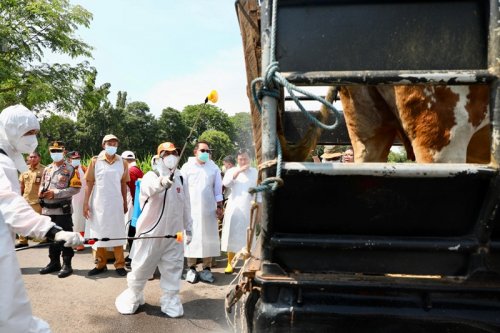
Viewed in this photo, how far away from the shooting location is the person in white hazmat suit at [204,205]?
6215mm

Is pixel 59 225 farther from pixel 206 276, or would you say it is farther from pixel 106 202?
pixel 206 276

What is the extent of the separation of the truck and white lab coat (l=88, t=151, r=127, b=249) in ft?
16.5

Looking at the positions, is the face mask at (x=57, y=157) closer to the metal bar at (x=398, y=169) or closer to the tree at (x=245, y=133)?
the tree at (x=245, y=133)

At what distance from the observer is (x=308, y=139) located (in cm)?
222

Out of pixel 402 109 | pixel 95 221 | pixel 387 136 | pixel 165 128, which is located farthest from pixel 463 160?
pixel 165 128

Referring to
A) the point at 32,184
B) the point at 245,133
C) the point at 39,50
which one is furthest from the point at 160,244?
the point at 39,50

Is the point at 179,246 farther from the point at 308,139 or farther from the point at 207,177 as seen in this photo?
the point at 308,139

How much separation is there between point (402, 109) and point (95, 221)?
17.5ft

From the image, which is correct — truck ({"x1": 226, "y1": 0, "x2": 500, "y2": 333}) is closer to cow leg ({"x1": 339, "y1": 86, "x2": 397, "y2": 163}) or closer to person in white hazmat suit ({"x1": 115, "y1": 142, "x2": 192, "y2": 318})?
cow leg ({"x1": 339, "y1": 86, "x2": 397, "y2": 163})

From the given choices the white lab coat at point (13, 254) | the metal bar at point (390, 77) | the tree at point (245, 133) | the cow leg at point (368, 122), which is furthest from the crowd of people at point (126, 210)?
the metal bar at point (390, 77)

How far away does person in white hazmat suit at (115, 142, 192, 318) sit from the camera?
4.50 metres

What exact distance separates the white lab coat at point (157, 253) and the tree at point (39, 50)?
39.3 feet

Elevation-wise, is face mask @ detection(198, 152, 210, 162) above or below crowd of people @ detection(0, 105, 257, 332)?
above

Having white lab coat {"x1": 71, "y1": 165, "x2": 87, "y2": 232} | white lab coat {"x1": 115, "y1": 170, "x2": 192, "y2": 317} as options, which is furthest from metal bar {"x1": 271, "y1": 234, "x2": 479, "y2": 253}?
white lab coat {"x1": 71, "y1": 165, "x2": 87, "y2": 232}
